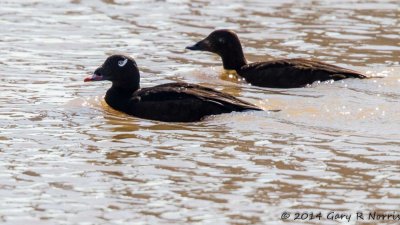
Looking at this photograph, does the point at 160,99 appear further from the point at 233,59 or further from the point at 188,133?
the point at 233,59

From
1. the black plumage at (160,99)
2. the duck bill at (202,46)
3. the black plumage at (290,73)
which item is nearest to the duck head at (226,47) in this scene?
the duck bill at (202,46)

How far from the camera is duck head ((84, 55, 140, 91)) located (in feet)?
52.1

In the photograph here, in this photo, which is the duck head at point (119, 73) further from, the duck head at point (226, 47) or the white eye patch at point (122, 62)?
the duck head at point (226, 47)

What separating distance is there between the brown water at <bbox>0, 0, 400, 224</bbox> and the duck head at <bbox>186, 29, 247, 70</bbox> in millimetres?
302

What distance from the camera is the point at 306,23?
2322 cm

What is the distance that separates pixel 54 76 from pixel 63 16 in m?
5.72

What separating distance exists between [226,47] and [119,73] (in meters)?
3.47

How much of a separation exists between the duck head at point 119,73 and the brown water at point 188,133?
374mm

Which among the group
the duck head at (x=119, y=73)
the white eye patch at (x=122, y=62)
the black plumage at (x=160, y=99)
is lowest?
the black plumage at (x=160, y=99)

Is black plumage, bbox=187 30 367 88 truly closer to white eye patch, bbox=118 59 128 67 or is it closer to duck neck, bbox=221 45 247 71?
duck neck, bbox=221 45 247 71

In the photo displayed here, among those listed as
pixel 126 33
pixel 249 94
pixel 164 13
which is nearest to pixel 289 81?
pixel 249 94

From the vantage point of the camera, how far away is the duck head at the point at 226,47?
62.2 feet

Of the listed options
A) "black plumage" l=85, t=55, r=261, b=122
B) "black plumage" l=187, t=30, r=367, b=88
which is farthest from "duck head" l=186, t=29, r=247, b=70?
"black plumage" l=85, t=55, r=261, b=122

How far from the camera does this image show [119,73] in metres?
15.9
